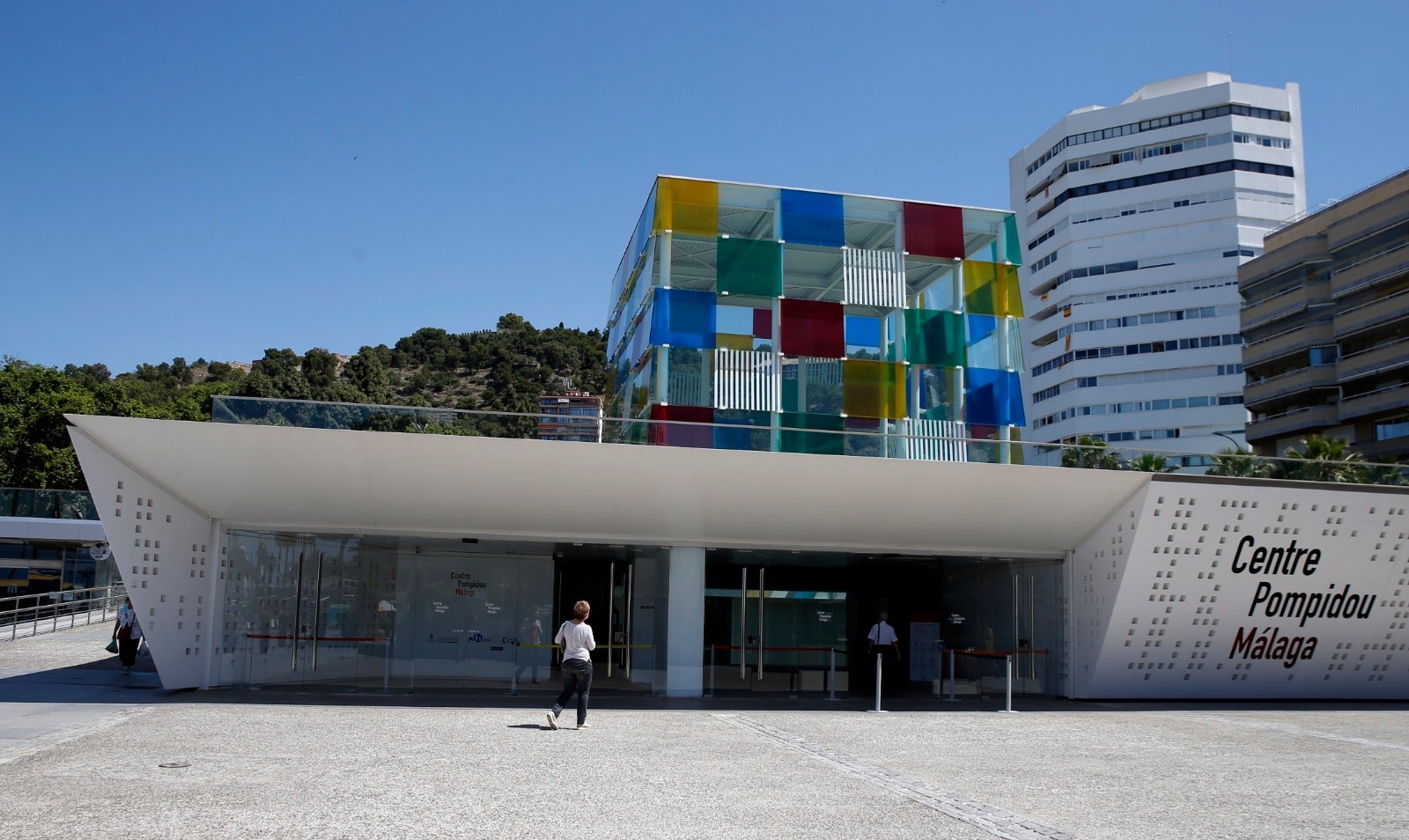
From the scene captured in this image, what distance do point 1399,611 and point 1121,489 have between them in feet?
19.0

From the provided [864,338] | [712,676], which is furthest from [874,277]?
[712,676]

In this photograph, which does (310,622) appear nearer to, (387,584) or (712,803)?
(387,584)

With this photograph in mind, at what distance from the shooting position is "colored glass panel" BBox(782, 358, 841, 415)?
73.0 feet

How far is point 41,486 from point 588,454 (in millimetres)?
44762

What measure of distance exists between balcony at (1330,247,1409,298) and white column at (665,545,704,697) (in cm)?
4078

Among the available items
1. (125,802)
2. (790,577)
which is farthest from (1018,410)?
(125,802)

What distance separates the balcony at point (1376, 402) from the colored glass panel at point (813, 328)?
113 feet

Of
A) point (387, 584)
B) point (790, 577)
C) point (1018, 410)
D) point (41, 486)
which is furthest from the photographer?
point (41, 486)

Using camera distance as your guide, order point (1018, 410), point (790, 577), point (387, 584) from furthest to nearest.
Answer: point (1018, 410)
point (790, 577)
point (387, 584)

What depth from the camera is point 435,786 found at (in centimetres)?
838

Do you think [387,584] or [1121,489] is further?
[387,584]

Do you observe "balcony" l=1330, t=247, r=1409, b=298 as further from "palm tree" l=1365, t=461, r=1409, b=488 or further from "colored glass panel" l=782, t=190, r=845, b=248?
"colored glass panel" l=782, t=190, r=845, b=248

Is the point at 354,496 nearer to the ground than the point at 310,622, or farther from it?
farther from it

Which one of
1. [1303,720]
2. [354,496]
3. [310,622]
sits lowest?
[1303,720]
